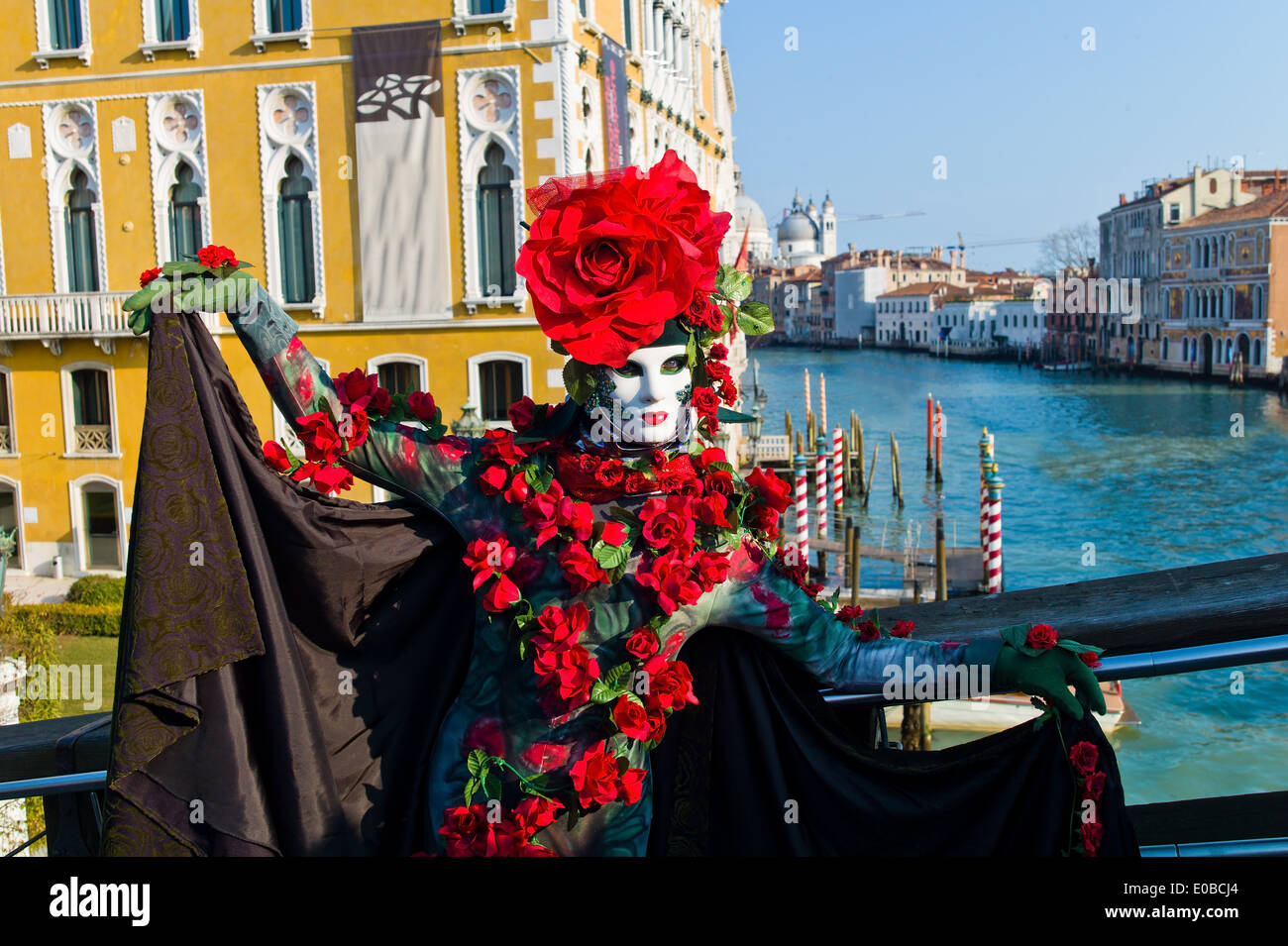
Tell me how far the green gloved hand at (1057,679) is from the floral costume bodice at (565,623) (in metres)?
0.17

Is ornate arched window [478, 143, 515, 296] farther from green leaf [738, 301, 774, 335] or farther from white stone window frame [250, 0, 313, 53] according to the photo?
green leaf [738, 301, 774, 335]

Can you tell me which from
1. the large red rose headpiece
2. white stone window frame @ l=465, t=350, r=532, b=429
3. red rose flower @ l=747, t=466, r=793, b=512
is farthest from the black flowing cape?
white stone window frame @ l=465, t=350, r=532, b=429

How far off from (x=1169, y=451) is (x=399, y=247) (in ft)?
87.3

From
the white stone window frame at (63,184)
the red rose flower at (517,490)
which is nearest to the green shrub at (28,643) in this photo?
the white stone window frame at (63,184)

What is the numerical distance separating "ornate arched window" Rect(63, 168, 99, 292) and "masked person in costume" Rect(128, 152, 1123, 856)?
603 inches

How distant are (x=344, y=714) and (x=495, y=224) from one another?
1287cm

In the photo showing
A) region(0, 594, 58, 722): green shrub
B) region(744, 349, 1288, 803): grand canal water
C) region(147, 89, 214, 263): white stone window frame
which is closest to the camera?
region(0, 594, 58, 722): green shrub

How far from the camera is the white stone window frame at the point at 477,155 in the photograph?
1401 centimetres

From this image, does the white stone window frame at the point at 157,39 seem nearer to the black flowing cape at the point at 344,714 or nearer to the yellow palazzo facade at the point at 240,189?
the yellow palazzo facade at the point at 240,189

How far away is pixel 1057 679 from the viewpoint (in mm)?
1740

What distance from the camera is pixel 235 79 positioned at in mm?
14766

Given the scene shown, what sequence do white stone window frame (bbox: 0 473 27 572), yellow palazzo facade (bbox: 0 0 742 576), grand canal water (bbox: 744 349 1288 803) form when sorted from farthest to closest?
1. white stone window frame (bbox: 0 473 27 572)
2. yellow palazzo facade (bbox: 0 0 742 576)
3. grand canal water (bbox: 744 349 1288 803)

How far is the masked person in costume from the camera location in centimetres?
194
